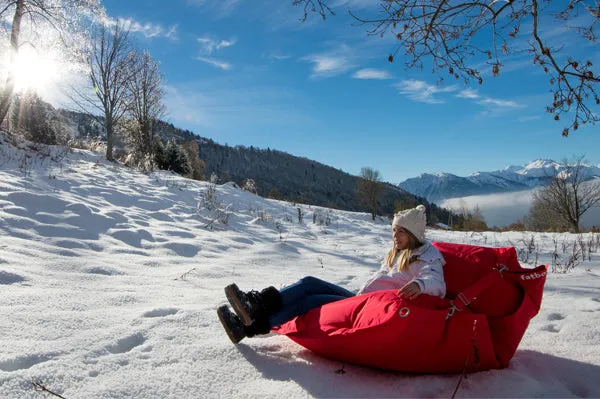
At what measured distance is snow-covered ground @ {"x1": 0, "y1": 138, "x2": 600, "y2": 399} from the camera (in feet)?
6.48

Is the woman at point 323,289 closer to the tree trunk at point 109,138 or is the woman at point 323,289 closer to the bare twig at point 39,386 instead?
the bare twig at point 39,386

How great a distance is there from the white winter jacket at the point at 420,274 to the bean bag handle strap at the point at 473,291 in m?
0.19

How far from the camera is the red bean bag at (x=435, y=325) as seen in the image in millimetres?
1962

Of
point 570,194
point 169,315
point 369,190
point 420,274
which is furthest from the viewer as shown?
point 570,194

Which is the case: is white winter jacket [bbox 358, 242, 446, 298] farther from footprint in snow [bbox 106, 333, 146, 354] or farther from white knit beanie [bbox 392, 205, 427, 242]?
footprint in snow [bbox 106, 333, 146, 354]

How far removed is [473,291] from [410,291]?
377 millimetres

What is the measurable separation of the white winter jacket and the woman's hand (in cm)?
11

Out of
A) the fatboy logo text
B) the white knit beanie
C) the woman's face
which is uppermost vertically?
the white knit beanie

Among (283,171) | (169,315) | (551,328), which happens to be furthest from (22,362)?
(283,171)

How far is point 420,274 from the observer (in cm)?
247

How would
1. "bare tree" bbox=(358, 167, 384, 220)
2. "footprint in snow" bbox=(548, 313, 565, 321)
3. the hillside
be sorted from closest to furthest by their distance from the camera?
"footprint in snow" bbox=(548, 313, 565, 321)
"bare tree" bbox=(358, 167, 384, 220)
the hillside

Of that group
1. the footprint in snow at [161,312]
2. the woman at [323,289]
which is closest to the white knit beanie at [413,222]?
the woman at [323,289]

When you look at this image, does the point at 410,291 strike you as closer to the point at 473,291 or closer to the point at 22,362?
the point at 473,291

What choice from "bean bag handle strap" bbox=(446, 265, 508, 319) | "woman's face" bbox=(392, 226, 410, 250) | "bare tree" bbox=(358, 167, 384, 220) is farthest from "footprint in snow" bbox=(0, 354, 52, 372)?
"bare tree" bbox=(358, 167, 384, 220)
